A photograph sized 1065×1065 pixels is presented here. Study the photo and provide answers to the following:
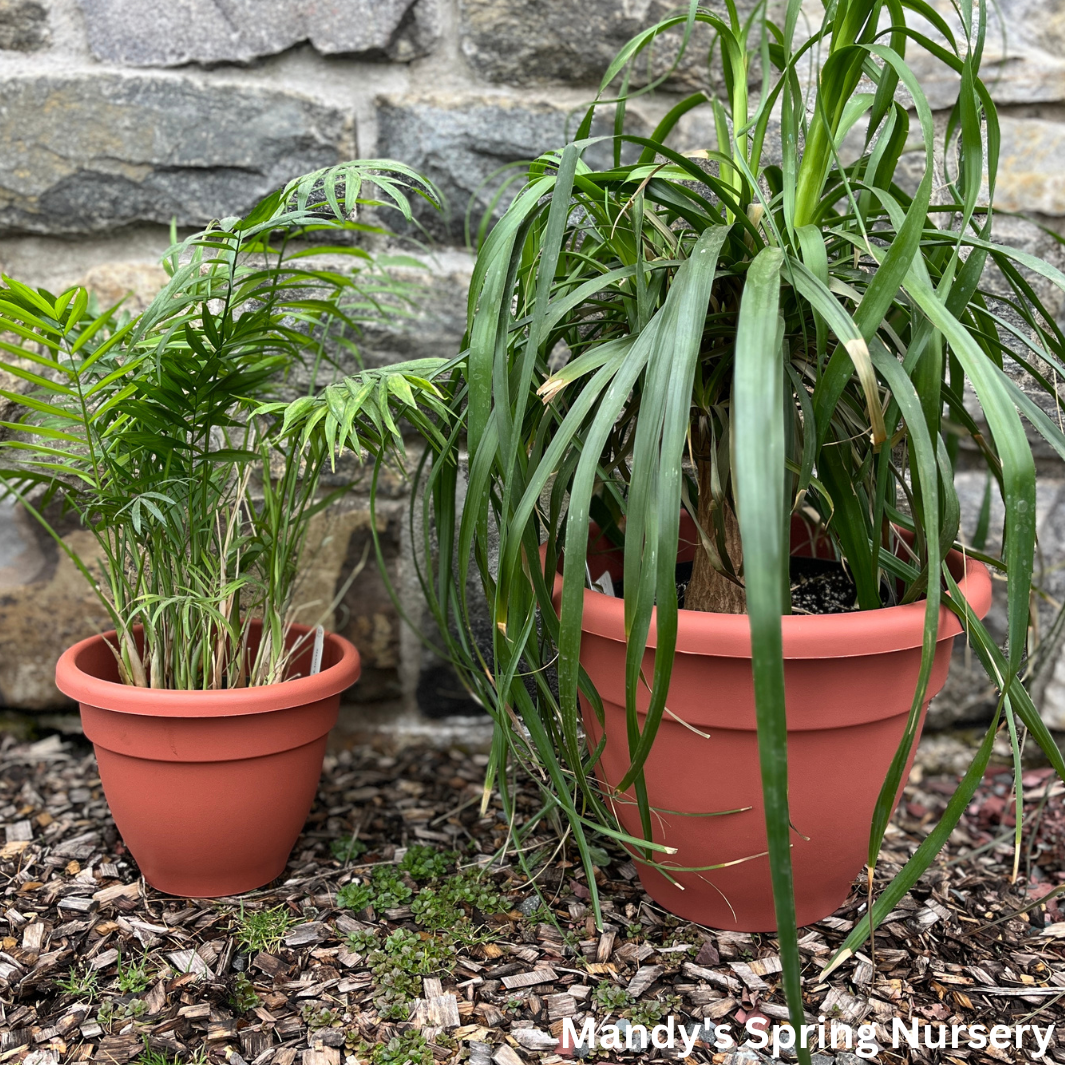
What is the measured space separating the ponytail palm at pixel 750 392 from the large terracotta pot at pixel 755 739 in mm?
43

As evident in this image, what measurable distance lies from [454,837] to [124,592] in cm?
52

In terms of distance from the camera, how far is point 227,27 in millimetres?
1211

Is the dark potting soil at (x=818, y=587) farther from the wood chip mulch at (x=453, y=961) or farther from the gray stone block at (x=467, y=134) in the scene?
the gray stone block at (x=467, y=134)

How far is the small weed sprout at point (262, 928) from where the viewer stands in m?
0.94

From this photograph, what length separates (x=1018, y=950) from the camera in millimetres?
957

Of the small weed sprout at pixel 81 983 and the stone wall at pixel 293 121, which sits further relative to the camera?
the stone wall at pixel 293 121

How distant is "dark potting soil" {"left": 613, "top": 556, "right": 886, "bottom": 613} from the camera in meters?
0.97

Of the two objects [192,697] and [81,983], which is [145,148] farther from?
[81,983]

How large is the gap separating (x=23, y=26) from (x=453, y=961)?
134 cm

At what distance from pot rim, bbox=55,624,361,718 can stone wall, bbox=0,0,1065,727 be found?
0.37 metres

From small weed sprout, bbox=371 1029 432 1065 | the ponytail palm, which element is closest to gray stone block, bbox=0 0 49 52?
the ponytail palm

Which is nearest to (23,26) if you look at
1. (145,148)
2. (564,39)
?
(145,148)

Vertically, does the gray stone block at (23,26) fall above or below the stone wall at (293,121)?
above

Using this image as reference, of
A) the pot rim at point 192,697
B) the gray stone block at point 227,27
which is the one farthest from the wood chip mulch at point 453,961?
the gray stone block at point 227,27
